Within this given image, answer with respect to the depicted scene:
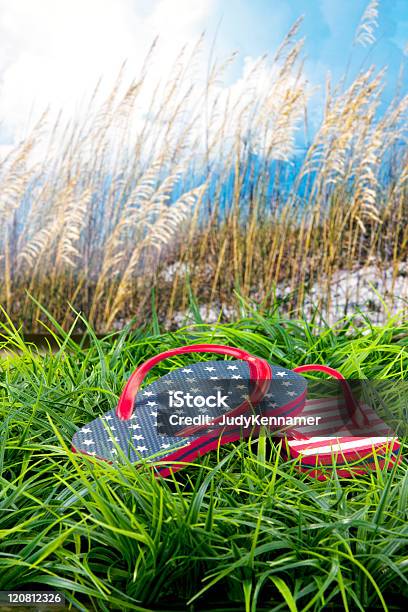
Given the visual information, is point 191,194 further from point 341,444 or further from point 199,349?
point 341,444

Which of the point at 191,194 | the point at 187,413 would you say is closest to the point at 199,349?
the point at 187,413

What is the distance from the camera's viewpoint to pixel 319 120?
3311mm

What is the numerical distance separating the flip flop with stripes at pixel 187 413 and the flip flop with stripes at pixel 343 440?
75mm

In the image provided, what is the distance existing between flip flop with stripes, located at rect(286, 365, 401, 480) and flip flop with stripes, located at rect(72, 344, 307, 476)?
7 cm

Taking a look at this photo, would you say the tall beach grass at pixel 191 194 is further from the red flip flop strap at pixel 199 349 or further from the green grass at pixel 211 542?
the green grass at pixel 211 542

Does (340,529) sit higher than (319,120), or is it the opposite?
(319,120)

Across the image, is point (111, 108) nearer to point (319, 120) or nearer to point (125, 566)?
point (319, 120)

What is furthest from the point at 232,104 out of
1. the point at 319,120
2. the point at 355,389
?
the point at 355,389

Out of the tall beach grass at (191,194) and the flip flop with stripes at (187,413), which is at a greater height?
the tall beach grass at (191,194)

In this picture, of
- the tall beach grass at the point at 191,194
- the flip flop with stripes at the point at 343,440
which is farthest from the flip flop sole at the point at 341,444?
the tall beach grass at the point at 191,194

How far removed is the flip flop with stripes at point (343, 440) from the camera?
1.08m

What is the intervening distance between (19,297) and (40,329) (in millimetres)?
183

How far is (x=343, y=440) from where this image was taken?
1204 millimetres

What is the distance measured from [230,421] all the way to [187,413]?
0.11 metres
